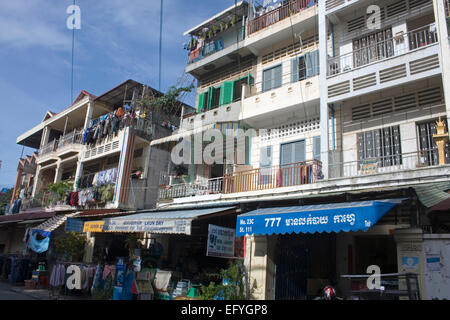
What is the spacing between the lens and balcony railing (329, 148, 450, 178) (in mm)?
8898

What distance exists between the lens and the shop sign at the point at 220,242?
901cm

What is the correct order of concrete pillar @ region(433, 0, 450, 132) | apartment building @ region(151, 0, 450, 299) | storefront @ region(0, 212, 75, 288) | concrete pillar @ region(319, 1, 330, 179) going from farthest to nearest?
1. storefront @ region(0, 212, 75, 288)
2. concrete pillar @ region(319, 1, 330, 179)
3. concrete pillar @ region(433, 0, 450, 132)
4. apartment building @ region(151, 0, 450, 299)

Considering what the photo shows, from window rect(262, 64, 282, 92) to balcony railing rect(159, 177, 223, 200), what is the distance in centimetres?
404

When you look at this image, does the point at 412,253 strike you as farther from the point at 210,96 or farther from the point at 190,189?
the point at 210,96

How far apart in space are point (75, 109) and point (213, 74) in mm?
10627

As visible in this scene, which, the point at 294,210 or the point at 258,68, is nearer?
the point at 294,210

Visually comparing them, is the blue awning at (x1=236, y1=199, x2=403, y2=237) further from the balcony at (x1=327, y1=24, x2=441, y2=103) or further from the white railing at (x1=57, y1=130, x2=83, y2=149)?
the white railing at (x1=57, y1=130, x2=83, y2=149)

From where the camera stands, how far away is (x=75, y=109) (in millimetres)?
22031

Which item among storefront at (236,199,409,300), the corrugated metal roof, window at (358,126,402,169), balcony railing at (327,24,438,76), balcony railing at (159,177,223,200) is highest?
balcony railing at (327,24,438,76)

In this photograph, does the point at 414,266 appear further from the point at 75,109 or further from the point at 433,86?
the point at 75,109

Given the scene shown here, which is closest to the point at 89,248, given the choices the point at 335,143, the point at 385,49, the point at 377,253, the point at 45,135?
the point at 45,135

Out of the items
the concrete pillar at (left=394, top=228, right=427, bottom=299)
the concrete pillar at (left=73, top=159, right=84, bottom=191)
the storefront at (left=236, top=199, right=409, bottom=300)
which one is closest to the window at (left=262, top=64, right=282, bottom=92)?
the storefront at (left=236, top=199, right=409, bottom=300)

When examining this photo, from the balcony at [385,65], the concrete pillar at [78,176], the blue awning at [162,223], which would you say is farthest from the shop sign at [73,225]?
the balcony at [385,65]
